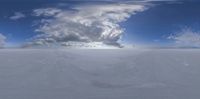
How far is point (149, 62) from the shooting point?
3.08m

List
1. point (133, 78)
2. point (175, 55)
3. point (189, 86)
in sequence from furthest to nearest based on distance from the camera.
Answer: point (189, 86) → point (133, 78) → point (175, 55)

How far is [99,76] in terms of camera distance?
295cm

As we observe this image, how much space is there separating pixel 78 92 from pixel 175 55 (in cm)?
107

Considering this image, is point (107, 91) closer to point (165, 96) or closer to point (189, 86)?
point (165, 96)

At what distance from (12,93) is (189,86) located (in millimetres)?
1886

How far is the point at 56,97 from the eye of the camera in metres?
3.19

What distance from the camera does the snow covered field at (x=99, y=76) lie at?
9.61ft

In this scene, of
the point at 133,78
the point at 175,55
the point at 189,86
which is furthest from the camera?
the point at 189,86

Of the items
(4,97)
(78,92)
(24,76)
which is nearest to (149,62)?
(78,92)

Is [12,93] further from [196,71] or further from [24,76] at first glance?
[196,71]

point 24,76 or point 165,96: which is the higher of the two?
point 24,76

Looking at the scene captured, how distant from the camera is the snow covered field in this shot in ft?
9.61

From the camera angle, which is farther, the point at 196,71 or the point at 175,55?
the point at 196,71

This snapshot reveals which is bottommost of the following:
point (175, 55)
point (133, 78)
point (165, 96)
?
point (165, 96)
